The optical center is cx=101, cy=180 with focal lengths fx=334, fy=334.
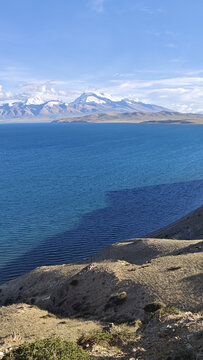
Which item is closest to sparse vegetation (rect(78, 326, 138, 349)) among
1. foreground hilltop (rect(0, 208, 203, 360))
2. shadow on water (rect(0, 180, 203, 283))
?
foreground hilltop (rect(0, 208, 203, 360))

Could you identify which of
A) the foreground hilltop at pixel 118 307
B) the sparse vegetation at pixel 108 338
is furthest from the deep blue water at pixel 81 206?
the sparse vegetation at pixel 108 338

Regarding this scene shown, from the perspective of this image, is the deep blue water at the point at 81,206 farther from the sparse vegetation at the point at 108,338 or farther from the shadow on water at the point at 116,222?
the sparse vegetation at the point at 108,338

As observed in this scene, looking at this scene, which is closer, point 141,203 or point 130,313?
point 130,313

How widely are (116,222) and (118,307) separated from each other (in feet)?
162

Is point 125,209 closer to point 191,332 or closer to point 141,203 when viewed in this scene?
point 141,203

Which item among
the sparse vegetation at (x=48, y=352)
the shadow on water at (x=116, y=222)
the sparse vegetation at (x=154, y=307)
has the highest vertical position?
the sparse vegetation at (x=48, y=352)

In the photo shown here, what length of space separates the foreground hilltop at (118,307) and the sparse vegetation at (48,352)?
A: 57.8 inches

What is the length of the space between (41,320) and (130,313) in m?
10.0

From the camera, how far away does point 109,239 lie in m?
75.9

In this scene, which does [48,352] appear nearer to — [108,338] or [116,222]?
[108,338]

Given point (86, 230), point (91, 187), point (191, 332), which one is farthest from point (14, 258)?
point (91, 187)

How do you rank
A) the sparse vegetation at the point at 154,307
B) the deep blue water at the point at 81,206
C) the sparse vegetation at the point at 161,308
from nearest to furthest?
the sparse vegetation at the point at 161,308 → the sparse vegetation at the point at 154,307 → the deep blue water at the point at 81,206

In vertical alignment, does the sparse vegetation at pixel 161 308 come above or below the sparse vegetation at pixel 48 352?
below

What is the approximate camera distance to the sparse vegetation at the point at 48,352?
2405 centimetres
